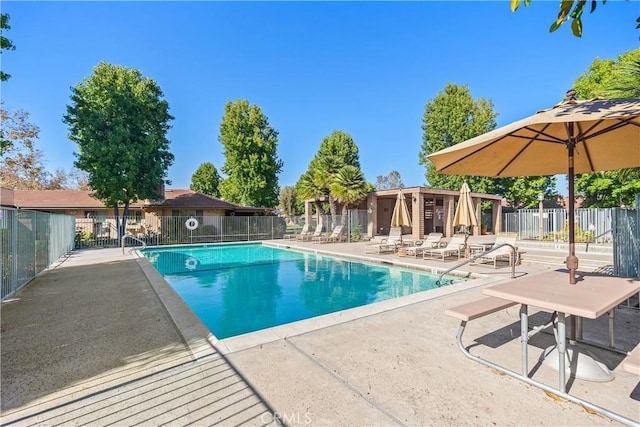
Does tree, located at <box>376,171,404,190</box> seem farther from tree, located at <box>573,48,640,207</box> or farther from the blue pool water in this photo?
the blue pool water

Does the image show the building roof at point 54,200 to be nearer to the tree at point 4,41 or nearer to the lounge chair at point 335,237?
the lounge chair at point 335,237

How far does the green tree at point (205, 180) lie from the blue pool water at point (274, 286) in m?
31.0

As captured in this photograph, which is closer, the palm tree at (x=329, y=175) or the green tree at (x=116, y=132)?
the green tree at (x=116, y=132)

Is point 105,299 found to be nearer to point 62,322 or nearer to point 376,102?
A: point 62,322

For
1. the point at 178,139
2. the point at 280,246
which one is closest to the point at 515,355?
the point at 280,246

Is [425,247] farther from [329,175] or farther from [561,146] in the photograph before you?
[329,175]

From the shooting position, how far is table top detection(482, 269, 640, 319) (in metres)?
2.56

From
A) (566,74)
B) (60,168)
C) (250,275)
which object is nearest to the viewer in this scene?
(250,275)

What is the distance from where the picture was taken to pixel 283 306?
7281mm

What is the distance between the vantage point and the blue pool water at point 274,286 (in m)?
6.69

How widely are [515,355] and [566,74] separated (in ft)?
90.4

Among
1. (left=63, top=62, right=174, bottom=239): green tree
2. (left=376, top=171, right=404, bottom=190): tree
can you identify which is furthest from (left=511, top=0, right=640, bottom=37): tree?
(left=376, top=171, right=404, bottom=190): tree

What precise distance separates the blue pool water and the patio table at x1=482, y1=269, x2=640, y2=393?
4.34 metres

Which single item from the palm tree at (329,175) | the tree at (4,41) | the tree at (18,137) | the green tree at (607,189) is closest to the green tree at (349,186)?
the palm tree at (329,175)
